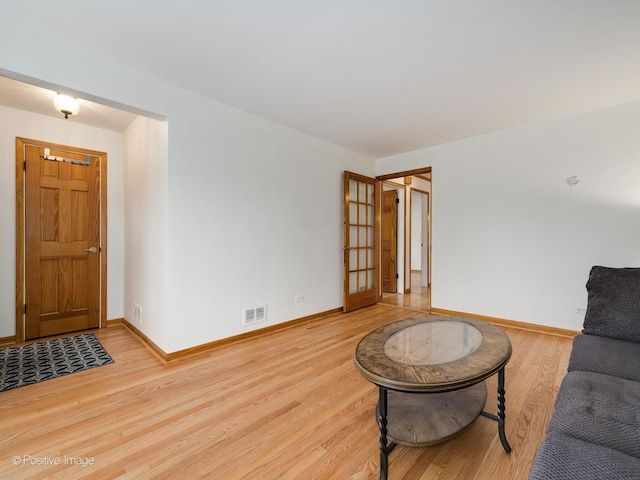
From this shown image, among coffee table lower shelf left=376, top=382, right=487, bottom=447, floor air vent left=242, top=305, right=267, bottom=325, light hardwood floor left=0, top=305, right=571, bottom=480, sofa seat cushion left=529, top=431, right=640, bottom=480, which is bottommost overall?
light hardwood floor left=0, top=305, right=571, bottom=480

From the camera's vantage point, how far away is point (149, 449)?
5.01ft

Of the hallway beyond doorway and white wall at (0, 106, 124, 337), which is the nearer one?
white wall at (0, 106, 124, 337)

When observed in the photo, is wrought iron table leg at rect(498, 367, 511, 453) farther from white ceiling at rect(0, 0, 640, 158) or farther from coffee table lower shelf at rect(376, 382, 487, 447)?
white ceiling at rect(0, 0, 640, 158)

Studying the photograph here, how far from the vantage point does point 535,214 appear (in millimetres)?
3342

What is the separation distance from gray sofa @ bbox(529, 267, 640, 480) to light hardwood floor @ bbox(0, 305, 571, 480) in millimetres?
481

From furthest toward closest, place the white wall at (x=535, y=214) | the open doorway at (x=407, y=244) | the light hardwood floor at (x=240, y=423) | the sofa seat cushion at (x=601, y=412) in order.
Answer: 1. the open doorway at (x=407, y=244)
2. the white wall at (x=535, y=214)
3. the light hardwood floor at (x=240, y=423)
4. the sofa seat cushion at (x=601, y=412)

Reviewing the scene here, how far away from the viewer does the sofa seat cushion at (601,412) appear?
37.9 inches

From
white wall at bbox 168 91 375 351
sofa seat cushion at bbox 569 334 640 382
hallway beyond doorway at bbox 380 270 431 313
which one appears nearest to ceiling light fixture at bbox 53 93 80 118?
white wall at bbox 168 91 375 351

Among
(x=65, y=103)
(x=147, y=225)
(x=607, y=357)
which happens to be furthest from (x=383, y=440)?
(x=65, y=103)

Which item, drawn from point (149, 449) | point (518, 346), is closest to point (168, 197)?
point (149, 449)

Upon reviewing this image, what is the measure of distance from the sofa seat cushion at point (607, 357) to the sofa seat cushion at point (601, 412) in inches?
3.8

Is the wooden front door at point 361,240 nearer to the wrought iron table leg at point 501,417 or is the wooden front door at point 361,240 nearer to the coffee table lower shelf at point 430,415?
the coffee table lower shelf at point 430,415

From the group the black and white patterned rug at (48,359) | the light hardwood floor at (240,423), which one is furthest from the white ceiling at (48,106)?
the light hardwood floor at (240,423)

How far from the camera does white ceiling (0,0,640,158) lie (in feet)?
5.57
